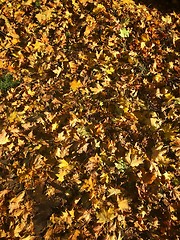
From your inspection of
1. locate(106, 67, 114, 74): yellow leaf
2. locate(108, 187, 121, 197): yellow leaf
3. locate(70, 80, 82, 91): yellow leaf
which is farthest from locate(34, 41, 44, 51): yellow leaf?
locate(108, 187, 121, 197): yellow leaf

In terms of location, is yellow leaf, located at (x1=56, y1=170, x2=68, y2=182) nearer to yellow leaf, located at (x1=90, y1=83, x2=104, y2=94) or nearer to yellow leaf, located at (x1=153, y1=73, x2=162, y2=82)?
yellow leaf, located at (x1=90, y1=83, x2=104, y2=94)

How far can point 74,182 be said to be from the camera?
2826 millimetres

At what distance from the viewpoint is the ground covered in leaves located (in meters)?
2.64

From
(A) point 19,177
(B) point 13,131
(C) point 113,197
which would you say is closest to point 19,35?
(B) point 13,131

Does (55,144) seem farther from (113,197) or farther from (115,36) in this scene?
(115,36)

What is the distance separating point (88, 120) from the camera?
10.8ft

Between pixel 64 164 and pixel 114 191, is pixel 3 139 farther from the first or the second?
pixel 114 191

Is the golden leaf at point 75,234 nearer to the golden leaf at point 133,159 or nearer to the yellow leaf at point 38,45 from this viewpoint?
the golden leaf at point 133,159

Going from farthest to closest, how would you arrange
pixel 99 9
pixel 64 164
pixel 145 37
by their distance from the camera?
1. pixel 99 9
2. pixel 145 37
3. pixel 64 164

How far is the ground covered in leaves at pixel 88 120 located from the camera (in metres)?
2.64

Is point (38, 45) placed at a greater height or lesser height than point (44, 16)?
lesser

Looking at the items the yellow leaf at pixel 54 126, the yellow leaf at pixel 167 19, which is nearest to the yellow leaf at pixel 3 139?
the yellow leaf at pixel 54 126

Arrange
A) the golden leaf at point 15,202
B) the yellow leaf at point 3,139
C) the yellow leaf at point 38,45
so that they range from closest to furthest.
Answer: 1. the golden leaf at point 15,202
2. the yellow leaf at point 3,139
3. the yellow leaf at point 38,45

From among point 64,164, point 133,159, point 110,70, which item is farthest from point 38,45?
point 133,159
